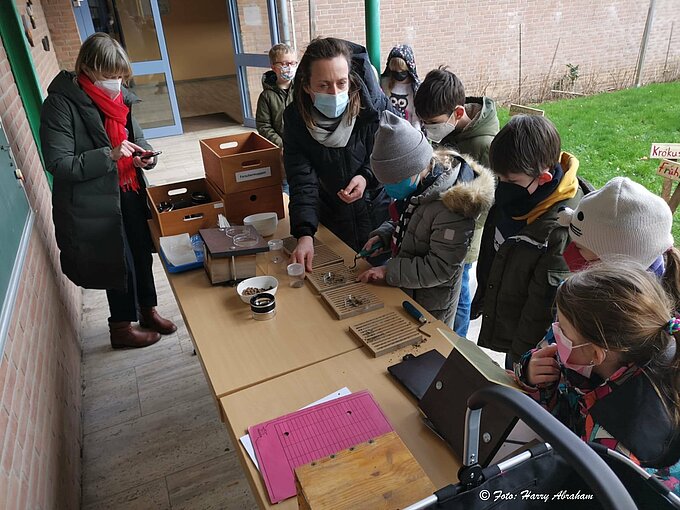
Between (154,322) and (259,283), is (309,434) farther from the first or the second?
(154,322)

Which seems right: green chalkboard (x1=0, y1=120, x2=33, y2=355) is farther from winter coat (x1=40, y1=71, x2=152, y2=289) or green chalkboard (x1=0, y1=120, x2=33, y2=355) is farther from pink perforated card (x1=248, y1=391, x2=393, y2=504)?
pink perforated card (x1=248, y1=391, x2=393, y2=504)

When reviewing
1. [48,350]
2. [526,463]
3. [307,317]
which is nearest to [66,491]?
[48,350]

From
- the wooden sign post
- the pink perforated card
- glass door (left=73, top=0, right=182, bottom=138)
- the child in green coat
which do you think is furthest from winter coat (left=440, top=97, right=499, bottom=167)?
glass door (left=73, top=0, right=182, bottom=138)

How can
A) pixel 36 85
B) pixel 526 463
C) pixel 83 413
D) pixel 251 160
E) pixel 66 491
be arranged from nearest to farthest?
pixel 526 463 < pixel 66 491 < pixel 251 160 < pixel 83 413 < pixel 36 85

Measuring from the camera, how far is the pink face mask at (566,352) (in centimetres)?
106

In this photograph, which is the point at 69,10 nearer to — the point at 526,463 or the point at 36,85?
the point at 36,85

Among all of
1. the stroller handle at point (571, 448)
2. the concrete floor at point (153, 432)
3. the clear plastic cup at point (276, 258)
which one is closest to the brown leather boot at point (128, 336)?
the concrete floor at point (153, 432)

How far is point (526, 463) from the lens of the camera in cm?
83

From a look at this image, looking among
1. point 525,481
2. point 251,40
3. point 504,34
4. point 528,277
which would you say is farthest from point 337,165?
point 504,34

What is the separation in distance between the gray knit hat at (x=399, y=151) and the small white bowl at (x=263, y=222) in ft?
2.36

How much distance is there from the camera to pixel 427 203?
1.72 meters

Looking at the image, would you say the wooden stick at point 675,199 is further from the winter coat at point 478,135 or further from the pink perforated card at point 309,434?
the pink perforated card at point 309,434

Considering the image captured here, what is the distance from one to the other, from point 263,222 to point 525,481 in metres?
1.63

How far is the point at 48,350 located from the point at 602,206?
2.16 meters
